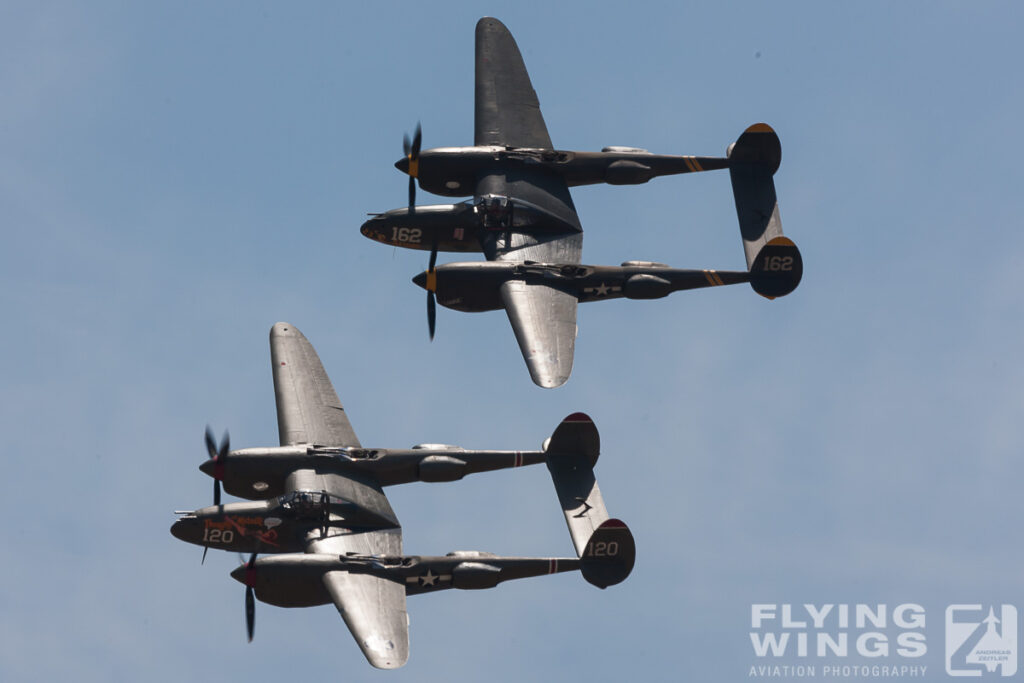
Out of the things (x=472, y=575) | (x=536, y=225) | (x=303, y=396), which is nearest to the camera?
(x=472, y=575)

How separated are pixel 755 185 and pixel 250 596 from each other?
29011 mm

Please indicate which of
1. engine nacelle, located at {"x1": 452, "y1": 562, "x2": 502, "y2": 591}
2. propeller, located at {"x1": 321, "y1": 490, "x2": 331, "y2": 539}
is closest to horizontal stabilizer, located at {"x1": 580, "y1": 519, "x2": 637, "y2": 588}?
engine nacelle, located at {"x1": 452, "y1": 562, "x2": 502, "y2": 591}

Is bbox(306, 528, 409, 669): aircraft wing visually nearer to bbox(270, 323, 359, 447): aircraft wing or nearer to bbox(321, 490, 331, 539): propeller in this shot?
bbox(321, 490, 331, 539): propeller

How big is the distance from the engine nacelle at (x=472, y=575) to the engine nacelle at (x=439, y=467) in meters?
5.57

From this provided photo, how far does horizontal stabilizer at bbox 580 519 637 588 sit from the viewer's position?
76562 millimetres

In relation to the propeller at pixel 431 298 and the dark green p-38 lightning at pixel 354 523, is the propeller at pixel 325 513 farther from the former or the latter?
the propeller at pixel 431 298

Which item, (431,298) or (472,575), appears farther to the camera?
(431,298)

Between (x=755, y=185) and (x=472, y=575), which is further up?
(x=755, y=185)

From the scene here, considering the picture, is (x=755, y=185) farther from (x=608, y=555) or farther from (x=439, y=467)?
(x=608, y=555)

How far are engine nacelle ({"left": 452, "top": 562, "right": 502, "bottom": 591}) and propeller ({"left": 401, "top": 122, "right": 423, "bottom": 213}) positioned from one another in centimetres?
1878

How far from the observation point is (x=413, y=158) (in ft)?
292

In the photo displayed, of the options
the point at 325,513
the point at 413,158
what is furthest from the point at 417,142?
the point at 325,513

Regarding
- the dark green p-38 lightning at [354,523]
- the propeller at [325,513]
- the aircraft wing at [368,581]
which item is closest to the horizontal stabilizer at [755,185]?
the dark green p-38 lightning at [354,523]

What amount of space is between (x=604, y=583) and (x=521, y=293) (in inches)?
517
